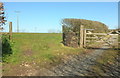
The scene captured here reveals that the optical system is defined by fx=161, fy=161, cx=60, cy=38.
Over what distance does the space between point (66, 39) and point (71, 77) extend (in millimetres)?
7252

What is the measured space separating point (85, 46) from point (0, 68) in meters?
7.99

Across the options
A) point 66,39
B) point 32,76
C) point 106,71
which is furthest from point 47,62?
point 66,39

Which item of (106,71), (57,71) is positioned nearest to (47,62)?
(57,71)

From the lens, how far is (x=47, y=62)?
750 centimetres

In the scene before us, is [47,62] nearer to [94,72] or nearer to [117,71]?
[94,72]

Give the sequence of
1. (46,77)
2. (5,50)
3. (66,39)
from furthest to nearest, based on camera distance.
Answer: (66,39) < (5,50) < (46,77)

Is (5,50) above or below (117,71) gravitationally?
above

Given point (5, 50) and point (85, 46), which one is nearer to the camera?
point (5, 50)

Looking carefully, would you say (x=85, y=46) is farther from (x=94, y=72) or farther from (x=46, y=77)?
(x=46, y=77)

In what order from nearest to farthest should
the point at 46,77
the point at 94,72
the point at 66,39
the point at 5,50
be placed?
the point at 46,77
the point at 94,72
the point at 5,50
the point at 66,39

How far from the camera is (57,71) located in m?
6.18

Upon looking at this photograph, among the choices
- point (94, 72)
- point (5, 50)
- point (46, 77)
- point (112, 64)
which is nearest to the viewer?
point (46, 77)

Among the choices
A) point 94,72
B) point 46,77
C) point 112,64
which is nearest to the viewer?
point 46,77

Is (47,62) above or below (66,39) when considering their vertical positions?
below
